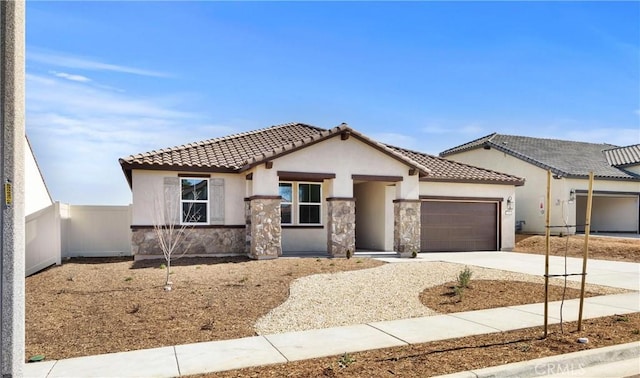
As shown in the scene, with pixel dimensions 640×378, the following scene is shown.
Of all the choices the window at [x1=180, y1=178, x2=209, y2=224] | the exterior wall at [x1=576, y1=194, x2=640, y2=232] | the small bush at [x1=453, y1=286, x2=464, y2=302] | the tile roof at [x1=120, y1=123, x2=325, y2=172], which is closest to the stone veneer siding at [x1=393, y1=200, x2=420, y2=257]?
the tile roof at [x1=120, y1=123, x2=325, y2=172]

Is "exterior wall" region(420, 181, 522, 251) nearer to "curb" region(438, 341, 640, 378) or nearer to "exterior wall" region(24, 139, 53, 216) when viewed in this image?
"curb" region(438, 341, 640, 378)

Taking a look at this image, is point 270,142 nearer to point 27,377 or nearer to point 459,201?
point 459,201

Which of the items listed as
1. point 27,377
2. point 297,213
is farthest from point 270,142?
point 27,377

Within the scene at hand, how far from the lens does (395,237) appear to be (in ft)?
60.3

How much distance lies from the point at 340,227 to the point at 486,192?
8760 mm

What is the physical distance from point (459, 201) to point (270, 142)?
9.11 m

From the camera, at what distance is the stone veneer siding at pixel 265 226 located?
1589 cm

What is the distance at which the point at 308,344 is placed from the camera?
6.76 meters

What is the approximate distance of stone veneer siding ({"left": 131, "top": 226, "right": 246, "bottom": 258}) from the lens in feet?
54.1

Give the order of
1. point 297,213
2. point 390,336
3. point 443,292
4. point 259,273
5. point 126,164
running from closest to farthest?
point 390,336 → point 443,292 → point 259,273 → point 126,164 → point 297,213

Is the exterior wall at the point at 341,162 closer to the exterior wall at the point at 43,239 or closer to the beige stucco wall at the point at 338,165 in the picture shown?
the beige stucco wall at the point at 338,165

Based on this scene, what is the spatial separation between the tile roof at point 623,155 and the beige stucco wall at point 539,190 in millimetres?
2041

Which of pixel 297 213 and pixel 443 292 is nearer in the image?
pixel 443 292

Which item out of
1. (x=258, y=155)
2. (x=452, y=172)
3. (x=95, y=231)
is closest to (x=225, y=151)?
(x=258, y=155)
